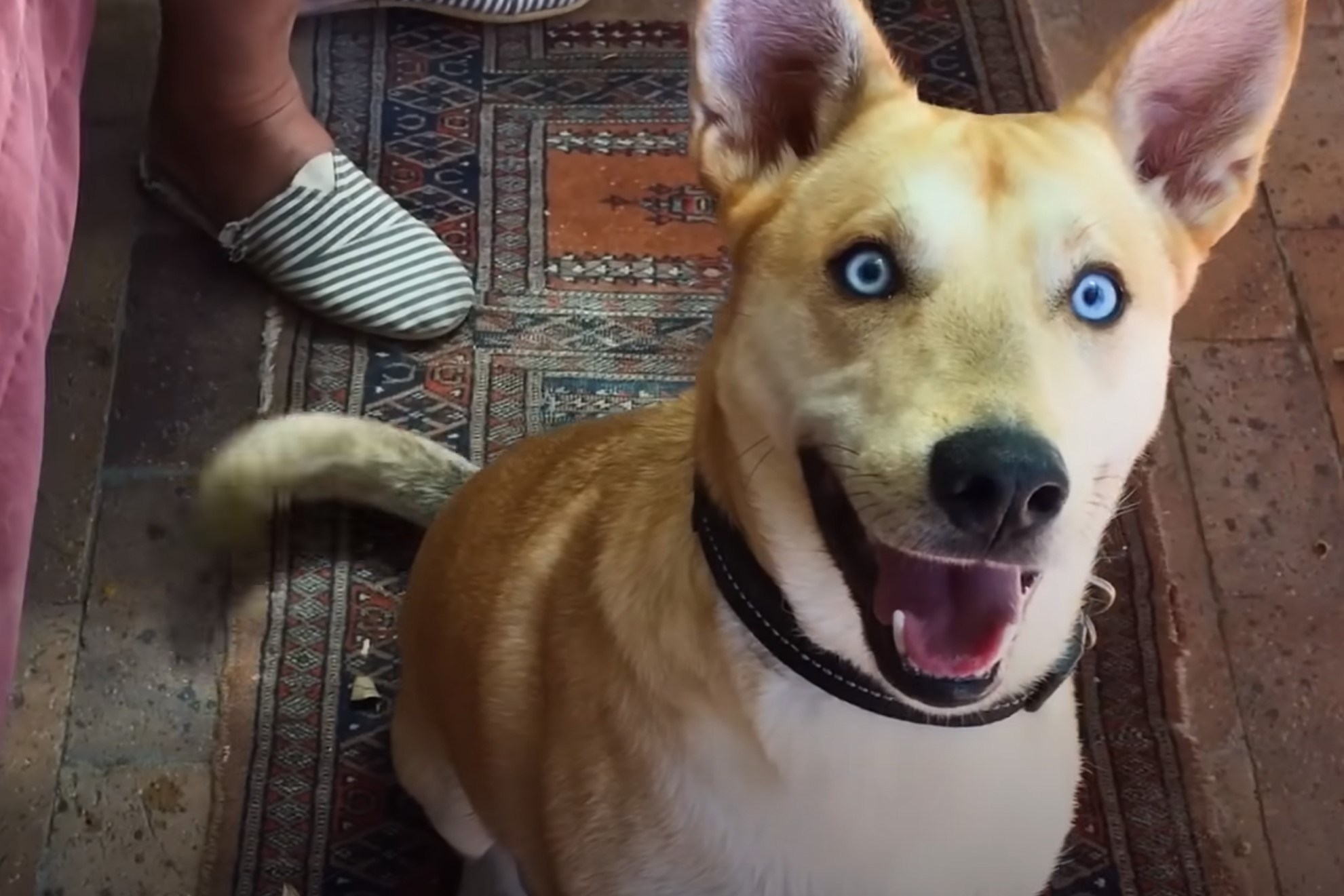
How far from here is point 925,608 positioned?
44.9 inches

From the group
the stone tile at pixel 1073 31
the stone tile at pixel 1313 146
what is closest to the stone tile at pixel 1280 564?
the stone tile at pixel 1313 146

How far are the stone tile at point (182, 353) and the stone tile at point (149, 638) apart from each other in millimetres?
76

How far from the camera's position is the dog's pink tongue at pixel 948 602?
44.5 inches

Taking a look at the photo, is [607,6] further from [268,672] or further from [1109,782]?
[1109,782]

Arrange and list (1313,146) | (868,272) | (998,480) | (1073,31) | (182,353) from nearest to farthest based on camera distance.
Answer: (998,480), (868,272), (182,353), (1313,146), (1073,31)

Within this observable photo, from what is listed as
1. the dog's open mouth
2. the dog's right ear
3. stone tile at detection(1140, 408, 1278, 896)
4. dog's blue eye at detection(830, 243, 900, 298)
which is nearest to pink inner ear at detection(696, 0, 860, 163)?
the dog's right ear

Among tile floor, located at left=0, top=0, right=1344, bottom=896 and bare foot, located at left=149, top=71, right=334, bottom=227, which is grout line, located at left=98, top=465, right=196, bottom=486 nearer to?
tile floor, located at left=0, top=0, right=1344, bottom=896

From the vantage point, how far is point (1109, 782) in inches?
73.8

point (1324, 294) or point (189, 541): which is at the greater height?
point (1324, 294)

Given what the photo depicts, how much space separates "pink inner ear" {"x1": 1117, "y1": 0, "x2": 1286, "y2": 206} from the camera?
1.15 metres

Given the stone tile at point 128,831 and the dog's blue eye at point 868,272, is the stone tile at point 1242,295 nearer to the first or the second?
the dog's blue eye at point 868,272

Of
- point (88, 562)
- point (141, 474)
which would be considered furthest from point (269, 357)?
point (88, 562)

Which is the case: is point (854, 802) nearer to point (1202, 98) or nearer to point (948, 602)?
point (948, 602)

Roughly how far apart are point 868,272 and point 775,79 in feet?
0.75
